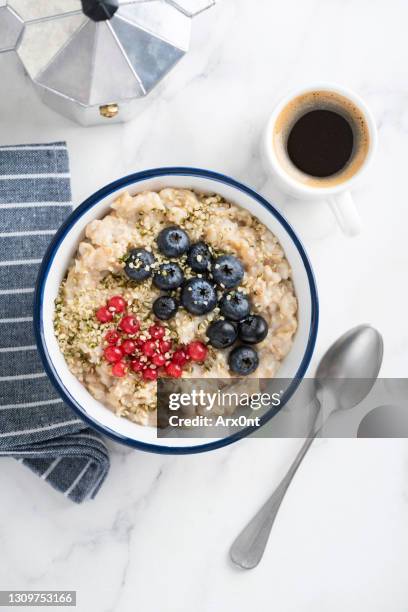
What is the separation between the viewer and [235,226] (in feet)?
3.97

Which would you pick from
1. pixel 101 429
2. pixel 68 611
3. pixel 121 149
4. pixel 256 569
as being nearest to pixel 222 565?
pixel 256 569

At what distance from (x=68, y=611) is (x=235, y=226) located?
2.56ft

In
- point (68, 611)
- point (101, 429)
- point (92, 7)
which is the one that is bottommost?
point (68, 611)

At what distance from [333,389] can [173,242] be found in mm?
436

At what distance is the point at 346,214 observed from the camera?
1255 mm

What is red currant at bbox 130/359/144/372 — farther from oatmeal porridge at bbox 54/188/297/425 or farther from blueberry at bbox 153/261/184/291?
blueberry at bbox 153/261/184/291

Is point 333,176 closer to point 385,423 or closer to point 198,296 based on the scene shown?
point 198,296

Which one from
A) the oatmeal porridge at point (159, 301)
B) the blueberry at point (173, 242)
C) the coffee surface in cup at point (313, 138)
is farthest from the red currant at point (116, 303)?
the coffee surface in cup at point (313, 138)

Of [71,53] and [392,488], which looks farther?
[392,488]

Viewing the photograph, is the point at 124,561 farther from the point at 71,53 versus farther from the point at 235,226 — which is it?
the point at 71,53

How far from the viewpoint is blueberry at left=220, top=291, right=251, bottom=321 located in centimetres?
116

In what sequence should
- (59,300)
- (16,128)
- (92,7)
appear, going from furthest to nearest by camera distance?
1. (16,128)
2. (59,300)
3. (92,7)

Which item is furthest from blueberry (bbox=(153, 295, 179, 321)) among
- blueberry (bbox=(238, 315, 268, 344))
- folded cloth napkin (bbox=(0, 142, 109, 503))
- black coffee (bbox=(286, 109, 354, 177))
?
black coffee (bbox=(286, 109, 354, 177))

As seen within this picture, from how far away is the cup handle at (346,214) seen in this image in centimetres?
125
